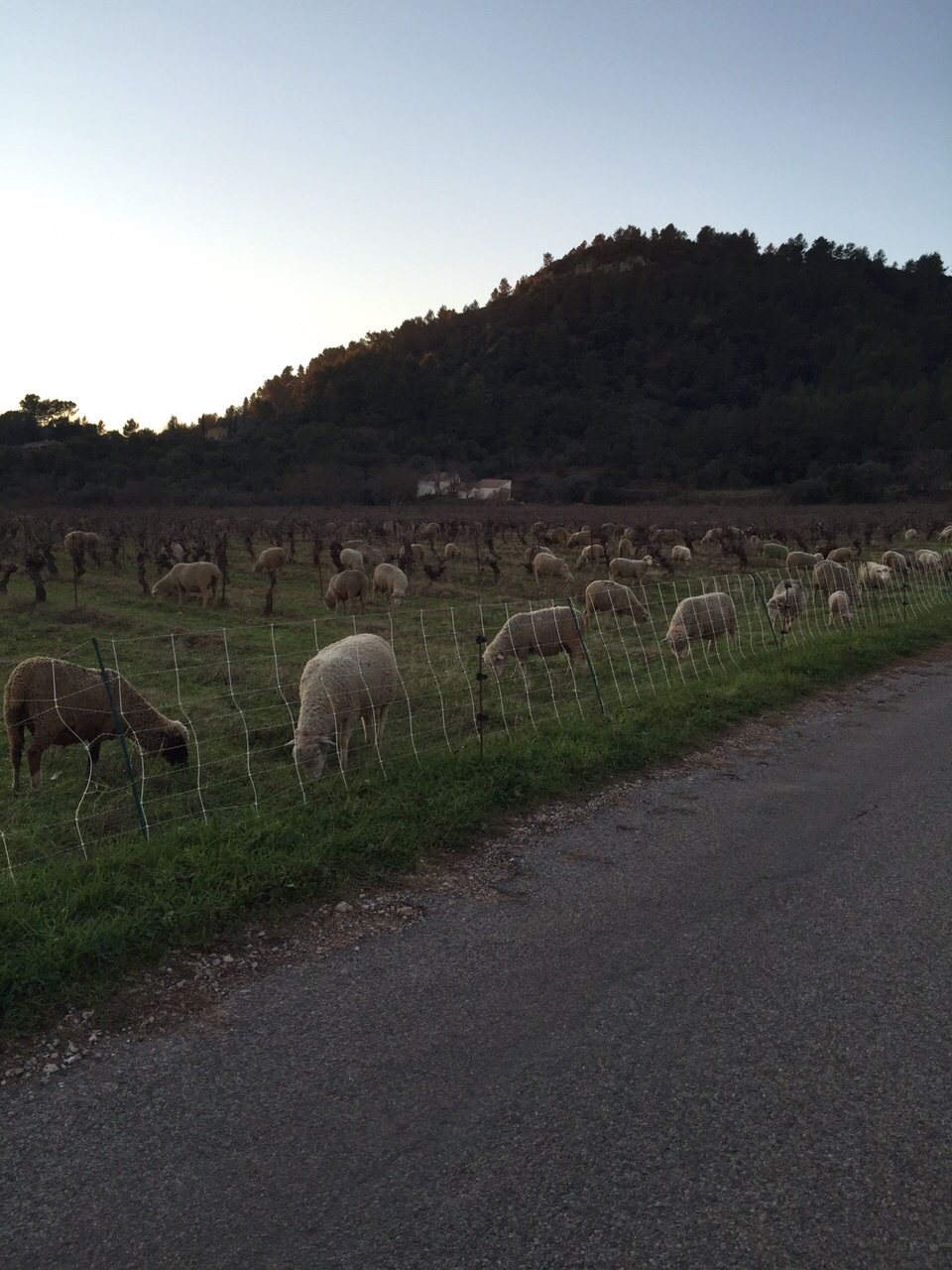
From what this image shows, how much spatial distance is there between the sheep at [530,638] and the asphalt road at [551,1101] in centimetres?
716

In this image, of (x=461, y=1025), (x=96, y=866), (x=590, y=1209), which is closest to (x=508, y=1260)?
(x=590, y=1209)

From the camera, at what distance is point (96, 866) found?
5316 millimetres

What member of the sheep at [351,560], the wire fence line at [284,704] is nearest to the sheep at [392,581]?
the sheep at [351,560]

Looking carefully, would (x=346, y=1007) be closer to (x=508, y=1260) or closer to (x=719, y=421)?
(x=508, y=1260)

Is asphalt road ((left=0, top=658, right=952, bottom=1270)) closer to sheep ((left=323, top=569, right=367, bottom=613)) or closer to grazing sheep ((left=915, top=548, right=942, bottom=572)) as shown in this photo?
sheep ((left=323, top=569, right=367, bottom=613))

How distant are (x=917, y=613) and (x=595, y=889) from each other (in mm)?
15957

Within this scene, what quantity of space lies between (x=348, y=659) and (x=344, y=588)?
1273 cm

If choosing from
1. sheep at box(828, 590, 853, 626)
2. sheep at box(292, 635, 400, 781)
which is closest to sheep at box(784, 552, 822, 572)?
sheep at box(828, 590, 853, 626)

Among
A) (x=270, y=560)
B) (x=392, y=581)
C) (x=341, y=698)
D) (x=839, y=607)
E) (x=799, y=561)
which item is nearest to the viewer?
(x=341, y=698)

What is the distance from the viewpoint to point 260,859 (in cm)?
546

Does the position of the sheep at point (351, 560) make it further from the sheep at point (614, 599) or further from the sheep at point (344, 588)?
the sheep at point (614, 599)

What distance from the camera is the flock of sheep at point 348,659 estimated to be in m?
8.01

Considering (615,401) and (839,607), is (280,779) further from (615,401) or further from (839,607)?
(615,401)

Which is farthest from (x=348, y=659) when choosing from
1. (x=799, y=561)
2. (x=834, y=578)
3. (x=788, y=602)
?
(x=799, y=561)
